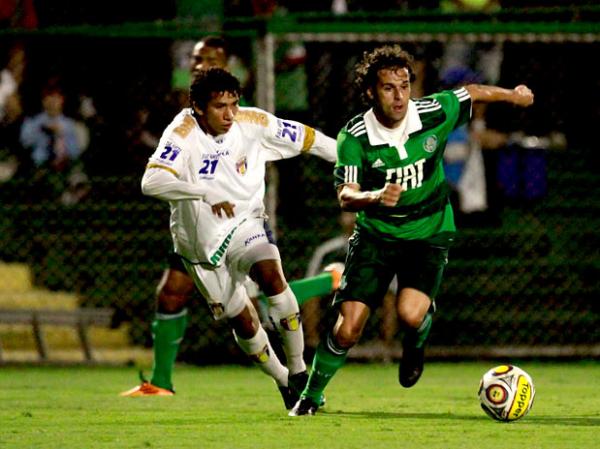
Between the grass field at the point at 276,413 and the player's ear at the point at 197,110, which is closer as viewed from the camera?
the grass field at the point at 276,413

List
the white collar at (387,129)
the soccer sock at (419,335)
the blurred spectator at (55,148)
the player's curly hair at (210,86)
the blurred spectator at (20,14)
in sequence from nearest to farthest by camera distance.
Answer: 1. the white collar at (387,129)
2. the player's curly hair at (210,86)
3. the soccer sock at (419,335)
4. the blurred spectator at (55,148)
5. the blurred spectator at (20,14)

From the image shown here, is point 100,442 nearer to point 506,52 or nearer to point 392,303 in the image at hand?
point 392,303

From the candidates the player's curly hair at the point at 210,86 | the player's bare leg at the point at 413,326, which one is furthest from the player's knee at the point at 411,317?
the player's curly hair at the point at 210,86

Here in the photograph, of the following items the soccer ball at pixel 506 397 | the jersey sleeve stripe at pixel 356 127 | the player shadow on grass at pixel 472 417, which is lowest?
the player shadow on grass at pixel 472 417

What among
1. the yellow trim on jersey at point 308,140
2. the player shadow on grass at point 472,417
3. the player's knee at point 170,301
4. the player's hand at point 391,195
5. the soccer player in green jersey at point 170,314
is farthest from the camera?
the player's knee at point 170,301

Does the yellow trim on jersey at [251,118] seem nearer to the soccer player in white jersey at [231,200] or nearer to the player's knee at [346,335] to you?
the soccer player in white jersey at [231,200]

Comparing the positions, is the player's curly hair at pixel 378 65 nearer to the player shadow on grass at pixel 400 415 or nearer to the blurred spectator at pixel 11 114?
the player shadow on grass at pixel 400 415

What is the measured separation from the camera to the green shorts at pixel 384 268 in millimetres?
7645

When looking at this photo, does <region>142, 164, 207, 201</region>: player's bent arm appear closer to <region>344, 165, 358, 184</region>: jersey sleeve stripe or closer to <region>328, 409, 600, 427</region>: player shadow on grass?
<region>344, 165, 358, 184</region>: jersey sleeve stripe

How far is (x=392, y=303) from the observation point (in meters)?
11.5

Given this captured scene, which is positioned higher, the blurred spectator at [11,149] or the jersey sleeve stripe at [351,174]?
the jersey sleeve stripe at [351,174]

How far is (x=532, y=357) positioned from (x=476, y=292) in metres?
0.70

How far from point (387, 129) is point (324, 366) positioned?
50.5 inches

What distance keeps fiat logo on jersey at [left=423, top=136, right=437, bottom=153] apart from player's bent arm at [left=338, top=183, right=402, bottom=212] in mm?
582
